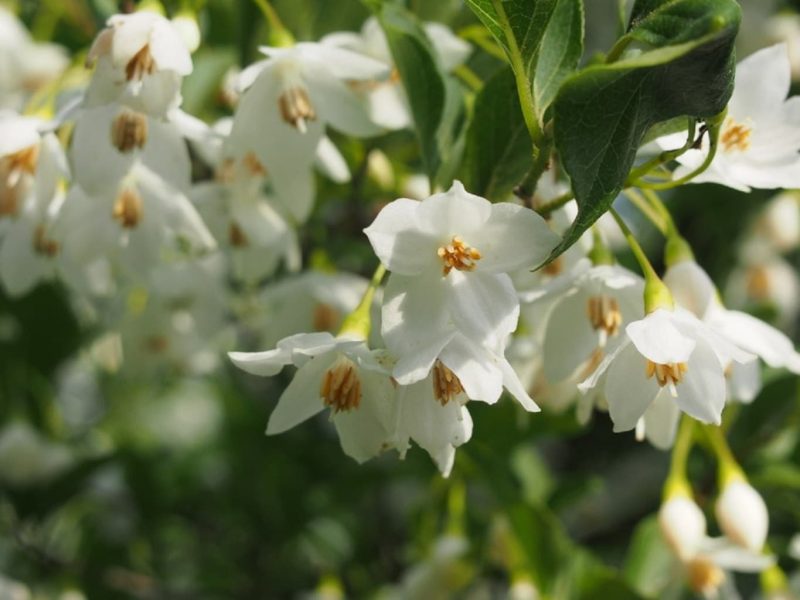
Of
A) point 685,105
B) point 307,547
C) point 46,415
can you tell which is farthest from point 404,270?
point 307,547

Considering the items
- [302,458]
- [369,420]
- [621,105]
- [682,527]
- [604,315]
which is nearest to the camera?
[621,105]

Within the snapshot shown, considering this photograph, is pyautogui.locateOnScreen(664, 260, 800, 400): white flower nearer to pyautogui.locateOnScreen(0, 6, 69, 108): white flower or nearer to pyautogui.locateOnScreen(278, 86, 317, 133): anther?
→ pyautogui.locateOnScreen(278, 86, 317, 133): anther

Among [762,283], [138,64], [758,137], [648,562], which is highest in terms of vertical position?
[138,64]

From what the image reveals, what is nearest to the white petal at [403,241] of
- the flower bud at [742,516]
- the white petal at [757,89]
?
the white petal at [757,89]

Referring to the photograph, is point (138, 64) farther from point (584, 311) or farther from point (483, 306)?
point (584, 311)

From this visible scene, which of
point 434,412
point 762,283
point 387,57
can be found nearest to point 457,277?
point 434,412

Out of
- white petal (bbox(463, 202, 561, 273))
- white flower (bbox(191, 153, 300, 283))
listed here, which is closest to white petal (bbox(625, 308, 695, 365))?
white petal (bbox(463, 202, 561, 273))

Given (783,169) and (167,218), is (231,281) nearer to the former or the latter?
(167,218)
